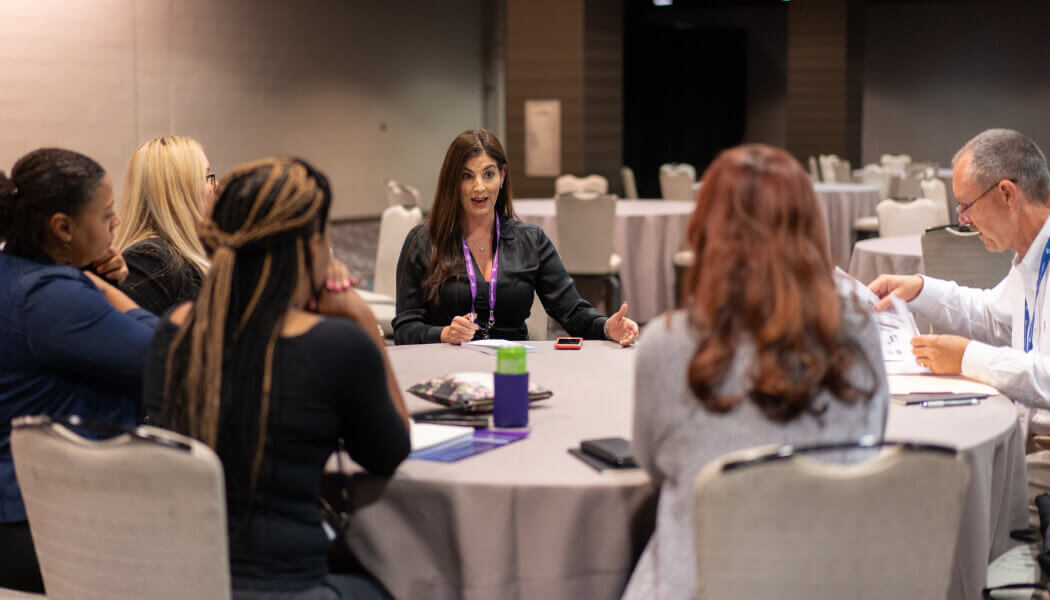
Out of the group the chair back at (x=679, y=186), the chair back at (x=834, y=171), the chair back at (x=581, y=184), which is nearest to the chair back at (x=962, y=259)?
the chair back at (x=581, y=184)

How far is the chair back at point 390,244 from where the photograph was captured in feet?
17.9

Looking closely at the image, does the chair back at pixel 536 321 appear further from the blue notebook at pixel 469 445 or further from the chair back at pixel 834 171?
the chair back at pixel 834 171

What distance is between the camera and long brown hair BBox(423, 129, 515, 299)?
135 inches

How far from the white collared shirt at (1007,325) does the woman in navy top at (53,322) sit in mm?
1866

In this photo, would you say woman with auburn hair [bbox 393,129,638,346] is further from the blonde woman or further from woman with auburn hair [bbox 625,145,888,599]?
woman with auburn hair [bbox 625,145,888,599]

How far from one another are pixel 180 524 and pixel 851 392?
103cm

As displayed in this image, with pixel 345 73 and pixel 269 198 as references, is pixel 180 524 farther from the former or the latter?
pixel 345 73

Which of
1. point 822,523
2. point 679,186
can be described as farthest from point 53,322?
point 679,186

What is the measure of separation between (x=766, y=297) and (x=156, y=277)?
1.80 m

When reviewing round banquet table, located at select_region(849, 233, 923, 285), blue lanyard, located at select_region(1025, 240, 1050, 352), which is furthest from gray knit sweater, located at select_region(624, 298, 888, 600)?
round banquet table, located at select_region(849, 233, 923, 285)

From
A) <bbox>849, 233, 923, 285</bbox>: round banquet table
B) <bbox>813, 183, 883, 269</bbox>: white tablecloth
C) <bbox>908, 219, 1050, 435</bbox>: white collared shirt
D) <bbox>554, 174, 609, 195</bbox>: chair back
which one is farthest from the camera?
<bbox>554, 174, 609, 195</bbox>: chair back

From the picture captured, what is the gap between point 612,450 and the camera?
1.93 metres

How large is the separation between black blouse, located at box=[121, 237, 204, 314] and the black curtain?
14398 mm

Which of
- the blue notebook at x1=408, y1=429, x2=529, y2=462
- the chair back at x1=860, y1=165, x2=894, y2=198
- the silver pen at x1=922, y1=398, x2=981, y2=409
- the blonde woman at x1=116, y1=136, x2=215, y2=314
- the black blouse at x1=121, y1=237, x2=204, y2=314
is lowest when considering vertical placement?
the blue notebook at x1=408, y1=429, x2=529, y2=462
